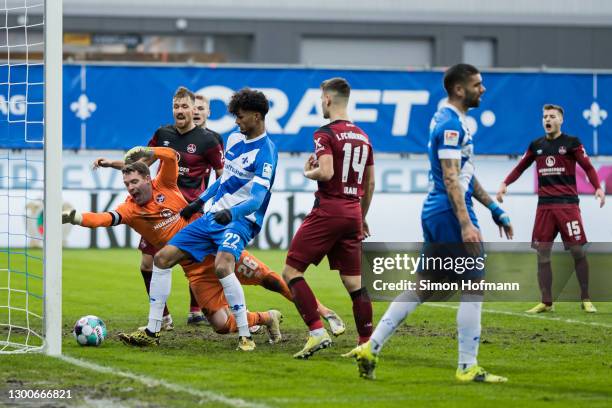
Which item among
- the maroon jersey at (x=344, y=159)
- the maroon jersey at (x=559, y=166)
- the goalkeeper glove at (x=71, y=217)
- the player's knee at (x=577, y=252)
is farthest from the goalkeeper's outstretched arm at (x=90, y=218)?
the player's knee at (x=577, y=252)

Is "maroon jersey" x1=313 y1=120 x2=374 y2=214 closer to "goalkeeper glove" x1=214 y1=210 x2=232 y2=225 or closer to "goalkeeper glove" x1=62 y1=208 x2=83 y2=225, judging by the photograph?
"goalkeeper glove" x1=214 y1=210 x2=232 y2=225

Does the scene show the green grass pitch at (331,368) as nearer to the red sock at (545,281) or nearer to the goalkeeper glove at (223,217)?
the red sock at (545,281)

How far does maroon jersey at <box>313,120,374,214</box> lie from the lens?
8352 mm

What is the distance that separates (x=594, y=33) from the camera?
35.5 m

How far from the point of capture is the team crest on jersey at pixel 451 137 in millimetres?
7305

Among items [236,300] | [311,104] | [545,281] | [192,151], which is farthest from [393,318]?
[311,104]

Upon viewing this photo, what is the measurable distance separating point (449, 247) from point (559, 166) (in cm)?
616

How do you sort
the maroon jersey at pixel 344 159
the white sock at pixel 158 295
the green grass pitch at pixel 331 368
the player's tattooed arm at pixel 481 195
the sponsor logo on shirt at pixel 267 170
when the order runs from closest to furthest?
the green grass pitch at pixel 331 368 < the player's tattooed arm at pixel 481 195 < the maroon jersey at pixel 344 159 < the sponsor logo on shirt at pixel 267 170 < the white sock at pixel 158 295

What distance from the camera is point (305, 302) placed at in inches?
337

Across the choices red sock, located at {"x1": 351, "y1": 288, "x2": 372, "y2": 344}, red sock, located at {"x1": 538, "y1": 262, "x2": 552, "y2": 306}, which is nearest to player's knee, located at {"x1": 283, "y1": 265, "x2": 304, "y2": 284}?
red sock, located at {"x1": 351, "y1": 288, "x2": 372, "y2": 344}

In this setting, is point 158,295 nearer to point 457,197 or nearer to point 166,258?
point 166,258

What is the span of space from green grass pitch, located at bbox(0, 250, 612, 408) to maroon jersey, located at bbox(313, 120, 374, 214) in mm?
1249

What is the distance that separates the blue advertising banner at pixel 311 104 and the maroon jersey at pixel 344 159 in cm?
1318

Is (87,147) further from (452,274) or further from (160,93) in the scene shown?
(452,274)
